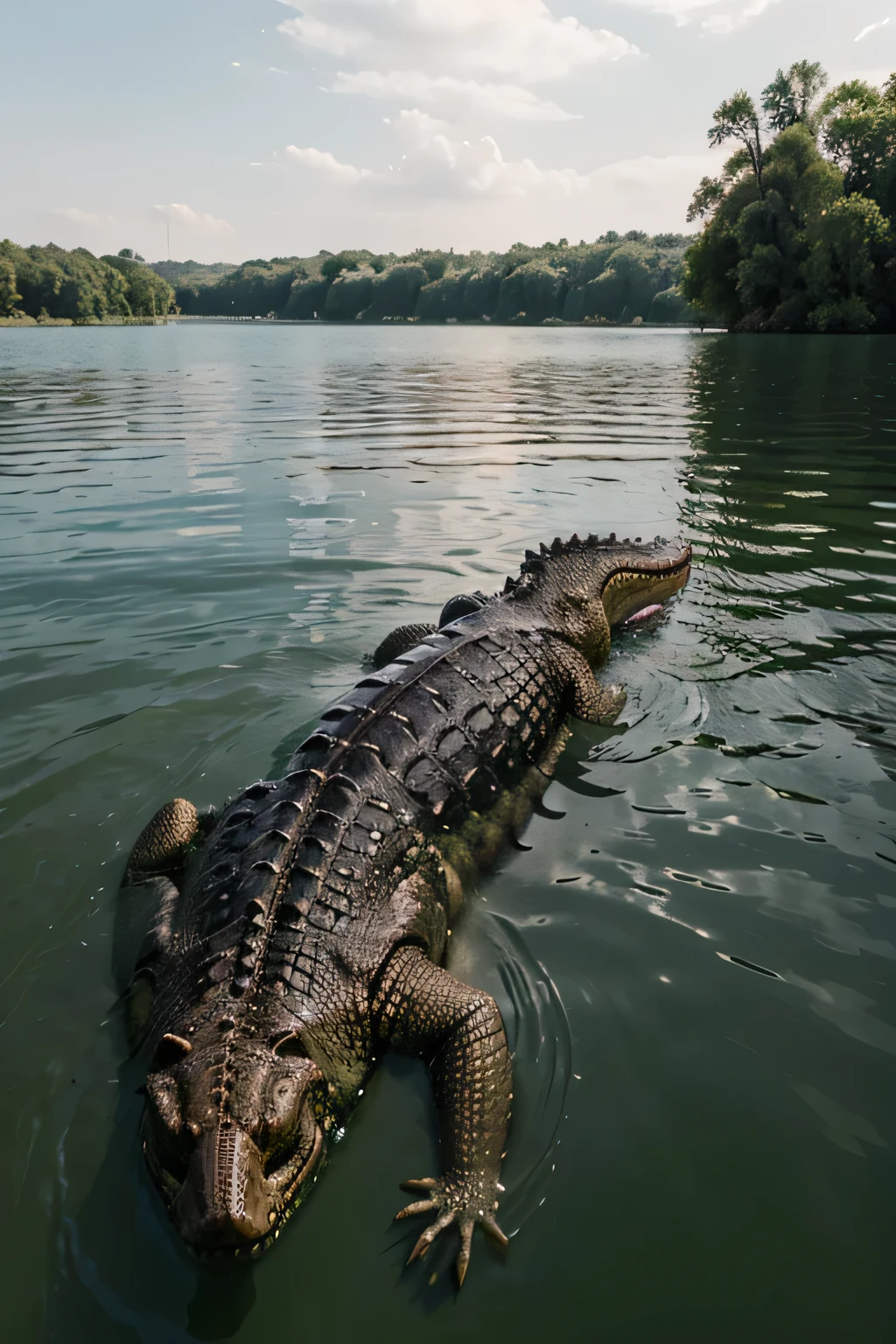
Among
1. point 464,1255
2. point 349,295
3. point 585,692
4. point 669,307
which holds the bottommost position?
point 464,1255

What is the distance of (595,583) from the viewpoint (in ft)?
22.7

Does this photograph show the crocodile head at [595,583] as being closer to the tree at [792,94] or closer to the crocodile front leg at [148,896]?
the crocodile front leg at [148,896]

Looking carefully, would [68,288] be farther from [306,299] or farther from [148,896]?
[148,896]

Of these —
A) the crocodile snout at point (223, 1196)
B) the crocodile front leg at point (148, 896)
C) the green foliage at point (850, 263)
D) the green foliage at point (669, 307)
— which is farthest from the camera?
the green foliage at point (669, 307)

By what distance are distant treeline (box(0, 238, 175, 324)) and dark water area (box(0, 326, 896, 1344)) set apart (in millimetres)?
125964

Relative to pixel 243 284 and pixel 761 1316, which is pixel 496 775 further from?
pixel 243 284

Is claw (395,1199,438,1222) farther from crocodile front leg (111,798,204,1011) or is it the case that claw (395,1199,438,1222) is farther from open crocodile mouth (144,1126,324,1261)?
crocodile front leg (111,798,204,1011)

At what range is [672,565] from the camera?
7816 mm

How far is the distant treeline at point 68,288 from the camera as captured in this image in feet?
381

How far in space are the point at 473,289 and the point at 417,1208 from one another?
163 metres

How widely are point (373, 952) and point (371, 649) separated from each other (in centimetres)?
386

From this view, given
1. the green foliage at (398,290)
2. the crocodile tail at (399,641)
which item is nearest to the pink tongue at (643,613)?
the crocodile tail at (399,641)

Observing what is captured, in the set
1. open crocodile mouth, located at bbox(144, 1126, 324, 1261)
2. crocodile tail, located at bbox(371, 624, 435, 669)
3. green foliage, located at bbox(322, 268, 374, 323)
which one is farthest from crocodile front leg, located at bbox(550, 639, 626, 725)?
green foliage, located at bbox(322, 268, 374, 323)

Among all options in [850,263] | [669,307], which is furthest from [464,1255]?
[669,307]
